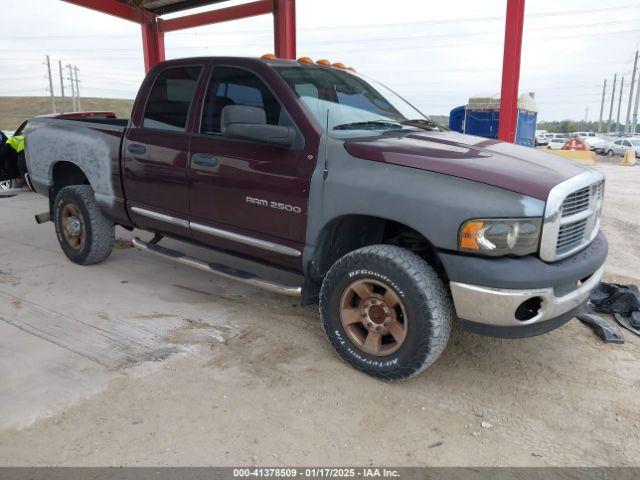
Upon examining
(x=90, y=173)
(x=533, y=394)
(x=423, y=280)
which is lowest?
(x=533, y=394)

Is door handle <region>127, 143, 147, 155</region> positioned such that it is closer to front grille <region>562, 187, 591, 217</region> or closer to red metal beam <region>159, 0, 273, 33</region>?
front grille <region>562, 187, 591, 217</region>

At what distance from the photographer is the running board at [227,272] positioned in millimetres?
3389

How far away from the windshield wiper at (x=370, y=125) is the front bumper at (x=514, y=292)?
1170mm

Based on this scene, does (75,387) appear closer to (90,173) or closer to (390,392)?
(390,392)

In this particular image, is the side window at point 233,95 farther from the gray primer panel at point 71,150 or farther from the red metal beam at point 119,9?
the red metal beam at point 119,9

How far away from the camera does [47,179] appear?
5230mm

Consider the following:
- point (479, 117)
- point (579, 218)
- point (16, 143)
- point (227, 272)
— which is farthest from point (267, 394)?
point (479, 117)

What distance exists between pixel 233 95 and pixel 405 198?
1.66 m

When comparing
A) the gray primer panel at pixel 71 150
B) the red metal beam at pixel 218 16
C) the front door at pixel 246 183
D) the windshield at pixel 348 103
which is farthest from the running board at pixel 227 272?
the red metal beam at pixel 218 16

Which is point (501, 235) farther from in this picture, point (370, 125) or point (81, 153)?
point (81, 153)

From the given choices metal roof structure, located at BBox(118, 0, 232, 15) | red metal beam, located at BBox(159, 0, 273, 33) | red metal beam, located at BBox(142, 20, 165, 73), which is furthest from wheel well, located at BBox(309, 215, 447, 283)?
red metal beam, located at BBox(142, 20, 165, 73)

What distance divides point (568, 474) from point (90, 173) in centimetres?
435

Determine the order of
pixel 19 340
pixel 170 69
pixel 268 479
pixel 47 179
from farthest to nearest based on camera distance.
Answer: pixel 47 179 < pixel 170 69 < pixel 19 340 < pixel 268 479

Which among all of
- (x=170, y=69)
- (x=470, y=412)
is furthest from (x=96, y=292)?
(x=470, y=412)
